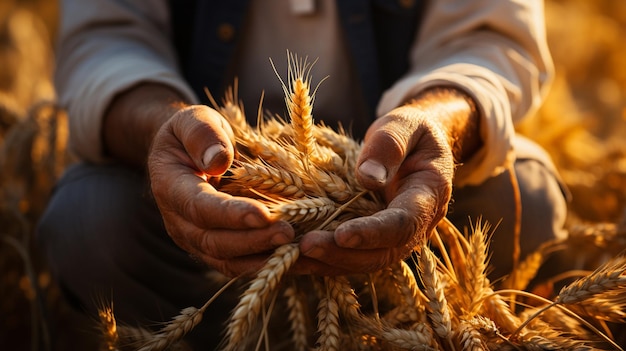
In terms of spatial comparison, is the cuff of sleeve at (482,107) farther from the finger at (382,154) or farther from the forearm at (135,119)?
the forearm at (135,119)

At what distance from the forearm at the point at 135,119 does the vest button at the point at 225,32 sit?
1.10 ft

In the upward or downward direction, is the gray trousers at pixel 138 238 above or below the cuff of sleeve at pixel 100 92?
below

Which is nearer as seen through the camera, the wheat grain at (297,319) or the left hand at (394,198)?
the left hand at (394,198)

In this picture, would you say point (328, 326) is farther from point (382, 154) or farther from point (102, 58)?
point (102, 58)

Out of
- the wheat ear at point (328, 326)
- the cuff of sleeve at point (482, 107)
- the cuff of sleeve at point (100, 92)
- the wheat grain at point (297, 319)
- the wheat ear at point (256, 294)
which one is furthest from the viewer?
the cuff of sleeve at point (100, 92)

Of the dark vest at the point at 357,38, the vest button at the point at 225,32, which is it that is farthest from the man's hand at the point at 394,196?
the vest button at the point at 225,32

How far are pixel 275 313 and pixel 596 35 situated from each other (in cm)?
363

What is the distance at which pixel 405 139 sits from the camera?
1.09 meters

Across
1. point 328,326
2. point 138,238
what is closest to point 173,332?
point 328,326

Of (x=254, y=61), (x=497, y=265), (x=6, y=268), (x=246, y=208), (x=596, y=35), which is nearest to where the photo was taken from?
(x=246, y=208)

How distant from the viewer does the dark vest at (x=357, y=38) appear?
186cm

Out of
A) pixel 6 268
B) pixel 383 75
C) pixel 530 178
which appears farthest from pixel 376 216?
pixel 6 268

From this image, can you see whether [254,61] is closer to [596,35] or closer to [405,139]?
[405,139]

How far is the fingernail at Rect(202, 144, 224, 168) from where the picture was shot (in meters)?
1.07
